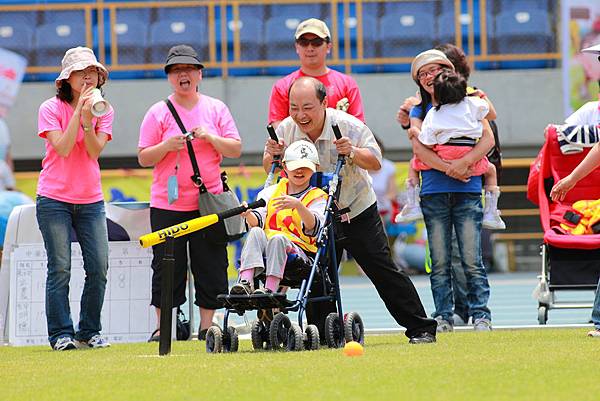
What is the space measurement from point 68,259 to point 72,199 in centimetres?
38

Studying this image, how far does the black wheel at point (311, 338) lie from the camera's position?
7.47m

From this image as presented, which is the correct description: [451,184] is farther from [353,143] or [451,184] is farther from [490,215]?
[353,143]

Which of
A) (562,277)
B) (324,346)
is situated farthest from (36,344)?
(562,277)

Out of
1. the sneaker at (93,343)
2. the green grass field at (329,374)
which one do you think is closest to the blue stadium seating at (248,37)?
the sneaker at (93,343)

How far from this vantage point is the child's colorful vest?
769 cm

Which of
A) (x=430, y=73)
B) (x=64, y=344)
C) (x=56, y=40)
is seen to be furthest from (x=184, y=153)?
(x=56, y=40)

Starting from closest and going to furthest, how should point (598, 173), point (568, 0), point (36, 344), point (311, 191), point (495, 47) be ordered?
1. point (311, 191)
2. point (36, 344)
3. point (598, 173)
4. point (568, 0)
5. point (495, 47)

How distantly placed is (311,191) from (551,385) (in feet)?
8.53

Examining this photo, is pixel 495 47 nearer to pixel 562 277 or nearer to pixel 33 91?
pixel 33 91

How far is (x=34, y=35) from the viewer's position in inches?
892

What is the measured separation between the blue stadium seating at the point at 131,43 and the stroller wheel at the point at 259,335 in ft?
49.4

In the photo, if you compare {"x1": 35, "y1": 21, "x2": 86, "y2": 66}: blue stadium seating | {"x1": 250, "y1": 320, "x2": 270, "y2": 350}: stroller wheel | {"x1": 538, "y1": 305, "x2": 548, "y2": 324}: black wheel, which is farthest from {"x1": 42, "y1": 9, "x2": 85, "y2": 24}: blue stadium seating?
{"x1": 250, "y1": 320, "x2": 270, "y2": 350}: stroller wheel

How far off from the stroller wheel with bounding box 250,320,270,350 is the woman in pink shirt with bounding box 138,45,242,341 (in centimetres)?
152

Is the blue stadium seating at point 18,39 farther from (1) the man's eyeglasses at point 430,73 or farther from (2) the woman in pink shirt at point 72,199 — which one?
(2) the woman in pink shirt at point 72,199
